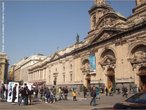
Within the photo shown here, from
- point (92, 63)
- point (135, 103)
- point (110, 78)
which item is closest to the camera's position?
point (135, 103)

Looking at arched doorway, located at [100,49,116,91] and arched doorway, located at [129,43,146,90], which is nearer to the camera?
arched doorway, located at [129,43,146,90]

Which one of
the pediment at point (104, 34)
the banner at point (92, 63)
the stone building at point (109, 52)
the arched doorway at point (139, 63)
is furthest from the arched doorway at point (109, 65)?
the arched doorway at point (139, 63)

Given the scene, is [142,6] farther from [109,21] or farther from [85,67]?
[85,67]

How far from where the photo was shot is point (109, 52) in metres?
44.2

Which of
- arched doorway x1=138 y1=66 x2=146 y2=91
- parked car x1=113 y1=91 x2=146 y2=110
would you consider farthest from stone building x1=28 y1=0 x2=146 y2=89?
parked car x1=113 y1=91 x2=146 y2=110

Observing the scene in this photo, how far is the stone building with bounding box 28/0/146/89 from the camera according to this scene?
37188 mm

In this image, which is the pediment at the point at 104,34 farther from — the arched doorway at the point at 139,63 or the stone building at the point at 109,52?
the arched doorway at the point at 139,63

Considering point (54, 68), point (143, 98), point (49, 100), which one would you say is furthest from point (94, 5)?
point (143, 98)

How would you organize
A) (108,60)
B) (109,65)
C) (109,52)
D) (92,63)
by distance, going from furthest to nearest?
(92,63) < (109,52) < (108,60) < (109,65)

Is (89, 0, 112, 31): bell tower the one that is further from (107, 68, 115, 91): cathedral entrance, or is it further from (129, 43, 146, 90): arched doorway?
(129, 43, 146, 90): arched doorway

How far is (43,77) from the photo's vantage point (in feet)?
267

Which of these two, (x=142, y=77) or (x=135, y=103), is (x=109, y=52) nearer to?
(x=142, y=77)

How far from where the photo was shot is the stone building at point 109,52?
37.2 m

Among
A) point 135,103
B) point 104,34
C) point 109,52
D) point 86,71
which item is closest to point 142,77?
point 109,52
